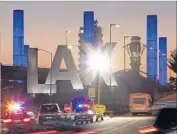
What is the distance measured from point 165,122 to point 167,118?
0.35 ft

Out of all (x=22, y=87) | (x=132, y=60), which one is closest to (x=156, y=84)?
(x=22, y=87)

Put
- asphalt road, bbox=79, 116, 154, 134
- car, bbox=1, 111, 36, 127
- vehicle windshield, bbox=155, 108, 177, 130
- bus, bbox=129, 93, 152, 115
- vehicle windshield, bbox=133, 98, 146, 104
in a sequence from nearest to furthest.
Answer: vehicle windshield, bbox=155, 108, 177, 130 < car, bbox=1, 111, 36, 127 < asphalt road, bbox=79, 116, 154, 134 < bus, bbox=129, 93, 152, 115 < vehicle windshield, bbox=133, 98, 146, 104

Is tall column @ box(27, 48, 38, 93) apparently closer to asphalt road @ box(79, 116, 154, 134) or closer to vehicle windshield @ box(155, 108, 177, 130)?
asphalt road @ box(79, 116, 154, 134)

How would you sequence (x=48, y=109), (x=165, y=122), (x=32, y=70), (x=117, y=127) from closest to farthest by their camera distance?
(x=165, y=122)
(x=117, y=127)
(x=48, y=109)
(x=32, y=70)

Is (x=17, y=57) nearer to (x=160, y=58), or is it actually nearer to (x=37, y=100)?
(x=37, y=100)

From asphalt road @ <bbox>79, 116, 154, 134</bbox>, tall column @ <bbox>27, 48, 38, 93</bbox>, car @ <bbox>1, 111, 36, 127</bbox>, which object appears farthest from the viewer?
tall column @ <bbox>27, 48, 38, 93</bbox>

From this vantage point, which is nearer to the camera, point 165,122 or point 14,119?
point 165,122

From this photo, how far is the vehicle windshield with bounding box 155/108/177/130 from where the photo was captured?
9172 mm

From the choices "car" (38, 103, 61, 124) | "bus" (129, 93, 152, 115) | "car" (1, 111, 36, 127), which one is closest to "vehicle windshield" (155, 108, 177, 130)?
"car" (1, 111, 36, 127)

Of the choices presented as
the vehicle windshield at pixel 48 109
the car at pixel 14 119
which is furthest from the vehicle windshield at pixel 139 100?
the car at pixel 14 119

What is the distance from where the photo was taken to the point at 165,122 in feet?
30.6

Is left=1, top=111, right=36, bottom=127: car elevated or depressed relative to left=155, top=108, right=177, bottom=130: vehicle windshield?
depressed

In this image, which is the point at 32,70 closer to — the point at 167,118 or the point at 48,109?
the point at 48,109

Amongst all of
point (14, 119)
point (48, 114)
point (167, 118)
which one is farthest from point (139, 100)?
point (167, 118)
